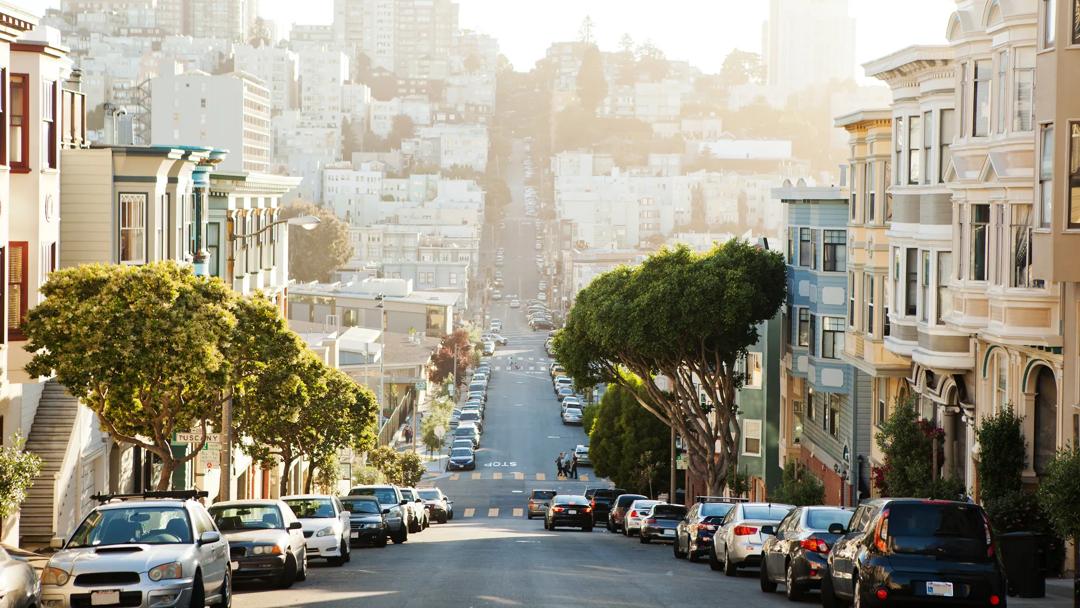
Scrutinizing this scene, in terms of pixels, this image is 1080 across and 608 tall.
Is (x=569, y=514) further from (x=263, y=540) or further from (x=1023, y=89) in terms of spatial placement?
(x=263, y=540)

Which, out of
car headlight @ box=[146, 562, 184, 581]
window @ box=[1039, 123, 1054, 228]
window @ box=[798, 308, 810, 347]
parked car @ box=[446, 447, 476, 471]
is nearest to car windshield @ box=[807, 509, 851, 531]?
window @ box=[1039, 123, 1054, 228]

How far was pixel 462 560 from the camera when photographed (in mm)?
33219

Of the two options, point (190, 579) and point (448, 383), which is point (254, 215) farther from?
point (448, 383)

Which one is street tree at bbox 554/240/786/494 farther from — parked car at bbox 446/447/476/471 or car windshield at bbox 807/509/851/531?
parked car at bbox 446/447/476/471

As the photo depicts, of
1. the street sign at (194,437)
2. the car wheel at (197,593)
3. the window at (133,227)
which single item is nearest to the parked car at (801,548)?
the car wheel at (197,593)

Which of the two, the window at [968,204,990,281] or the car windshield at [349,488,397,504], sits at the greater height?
the window at [968,204,990,281]

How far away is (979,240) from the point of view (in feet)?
110

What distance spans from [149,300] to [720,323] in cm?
2762

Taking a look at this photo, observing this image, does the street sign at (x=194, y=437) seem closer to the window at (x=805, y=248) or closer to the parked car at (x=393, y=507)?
the parked car at (x=393, y=507)

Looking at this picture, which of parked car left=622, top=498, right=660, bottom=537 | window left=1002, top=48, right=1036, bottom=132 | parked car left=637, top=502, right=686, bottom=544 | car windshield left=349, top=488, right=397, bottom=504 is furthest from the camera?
parked car left=622, top=498, right=660, bottom=537

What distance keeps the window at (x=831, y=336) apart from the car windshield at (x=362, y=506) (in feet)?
61.3

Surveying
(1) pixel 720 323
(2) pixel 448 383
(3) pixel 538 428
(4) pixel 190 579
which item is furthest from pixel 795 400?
(2) pixel 448 383

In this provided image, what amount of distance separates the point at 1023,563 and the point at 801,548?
405 cm

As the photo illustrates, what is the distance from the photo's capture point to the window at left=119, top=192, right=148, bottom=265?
130ft
